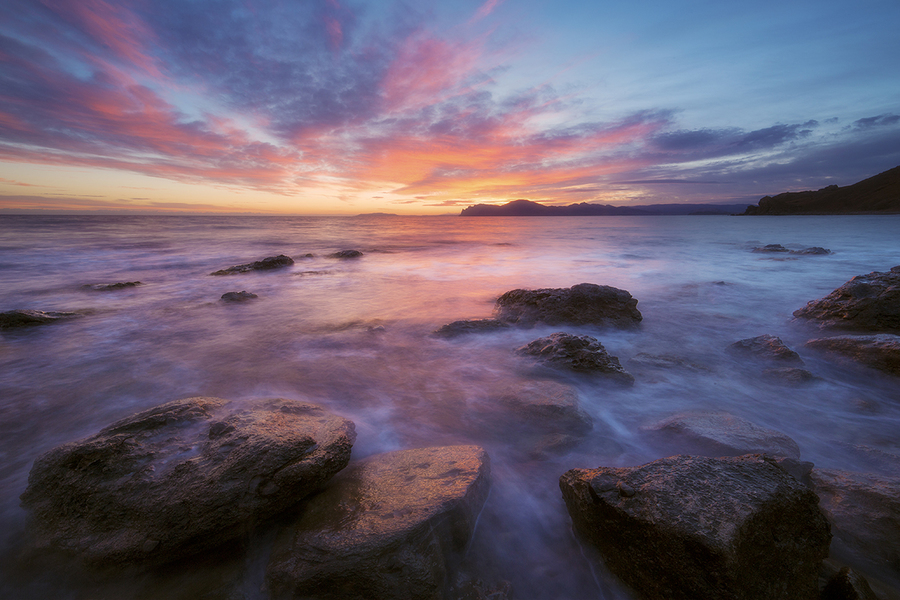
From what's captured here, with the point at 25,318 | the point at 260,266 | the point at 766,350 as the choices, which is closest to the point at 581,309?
the point at 766,350

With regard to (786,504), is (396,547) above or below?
below

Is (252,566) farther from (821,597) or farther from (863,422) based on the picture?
(863,422)

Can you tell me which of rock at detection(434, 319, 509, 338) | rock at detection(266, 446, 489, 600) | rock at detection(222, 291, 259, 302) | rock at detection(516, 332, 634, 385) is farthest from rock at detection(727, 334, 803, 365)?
rock at detection(222, 291, 259, 302)

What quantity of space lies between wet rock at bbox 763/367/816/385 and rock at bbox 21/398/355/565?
5002mm

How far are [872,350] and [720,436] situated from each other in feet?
10.7

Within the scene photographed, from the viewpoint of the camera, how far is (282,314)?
7680 millimetres

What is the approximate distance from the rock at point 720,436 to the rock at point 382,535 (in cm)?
191

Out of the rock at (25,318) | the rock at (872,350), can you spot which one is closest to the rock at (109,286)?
the rock at (25,318)

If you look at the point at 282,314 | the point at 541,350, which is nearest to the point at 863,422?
the point at 541,350

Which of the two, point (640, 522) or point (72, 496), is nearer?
point (640, 522)

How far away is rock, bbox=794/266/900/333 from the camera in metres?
5.38

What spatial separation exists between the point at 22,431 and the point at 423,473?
412 centimetres

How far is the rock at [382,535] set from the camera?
186 centimetres

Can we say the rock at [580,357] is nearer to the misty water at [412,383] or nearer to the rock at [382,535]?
the misty water at [412,383]
